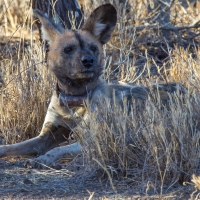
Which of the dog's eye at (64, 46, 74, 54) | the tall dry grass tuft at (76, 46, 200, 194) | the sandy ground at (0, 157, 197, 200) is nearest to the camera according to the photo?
the sandy ground at (0, 157, 197, 200)

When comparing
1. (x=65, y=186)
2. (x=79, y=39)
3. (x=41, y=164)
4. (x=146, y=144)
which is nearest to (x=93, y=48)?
(x=79, y=39)

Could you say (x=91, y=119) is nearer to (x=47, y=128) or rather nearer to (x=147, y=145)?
(x=147, y=145)

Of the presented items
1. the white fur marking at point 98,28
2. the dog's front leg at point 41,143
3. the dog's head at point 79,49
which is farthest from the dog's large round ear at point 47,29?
the dog's front leg at point 41,143

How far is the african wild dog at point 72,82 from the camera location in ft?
18.5

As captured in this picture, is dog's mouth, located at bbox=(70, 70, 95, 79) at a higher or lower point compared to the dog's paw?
higher

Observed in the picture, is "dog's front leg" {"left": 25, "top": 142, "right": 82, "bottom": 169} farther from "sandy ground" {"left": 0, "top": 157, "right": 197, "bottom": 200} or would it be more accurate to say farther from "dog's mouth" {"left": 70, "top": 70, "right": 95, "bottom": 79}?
"dog's mouth" {"left": 70, "top": 70, "right": 95, "bottom": 79}

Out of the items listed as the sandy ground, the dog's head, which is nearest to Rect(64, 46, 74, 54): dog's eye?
the dog's head

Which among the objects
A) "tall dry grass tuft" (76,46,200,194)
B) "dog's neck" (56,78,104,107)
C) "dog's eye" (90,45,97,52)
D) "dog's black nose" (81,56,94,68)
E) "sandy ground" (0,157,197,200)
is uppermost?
"dog's eye" (90,45,97,52)

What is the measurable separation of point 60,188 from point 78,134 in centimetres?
64

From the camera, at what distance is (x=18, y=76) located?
251 inches

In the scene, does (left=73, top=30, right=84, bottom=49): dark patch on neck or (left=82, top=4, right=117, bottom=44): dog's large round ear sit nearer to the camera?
(left=73, top=30, right=84, bottom=49): dark patch on neck

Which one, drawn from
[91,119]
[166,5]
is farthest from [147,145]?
[166,5]

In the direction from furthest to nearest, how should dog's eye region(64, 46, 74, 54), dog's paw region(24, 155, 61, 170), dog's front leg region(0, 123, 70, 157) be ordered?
dog's eye region(64, 46, 74, 54) < dog's front leg region(0, 123, 70, 157) < dog's paw region(24, 155, 61, 170)

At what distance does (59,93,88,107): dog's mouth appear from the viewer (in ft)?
18.4
